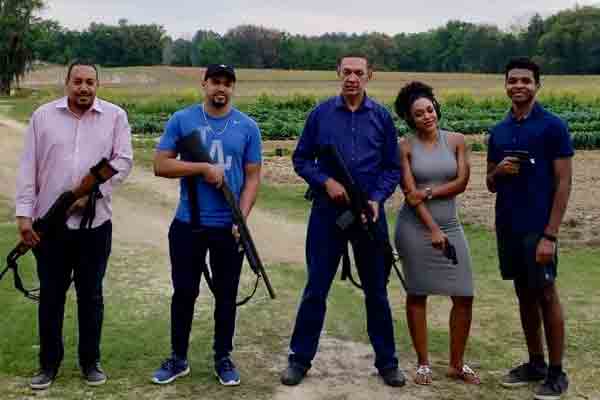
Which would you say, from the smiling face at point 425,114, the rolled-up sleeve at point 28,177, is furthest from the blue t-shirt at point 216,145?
the smiling face at point 425,114

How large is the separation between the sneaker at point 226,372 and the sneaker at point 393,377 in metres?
0.88

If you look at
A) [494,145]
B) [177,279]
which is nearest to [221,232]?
[177,279]

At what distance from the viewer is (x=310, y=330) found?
4793 millimetres

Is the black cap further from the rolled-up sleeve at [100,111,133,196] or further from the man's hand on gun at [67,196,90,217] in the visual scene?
the man's hand on gun at [67,196,90,217]

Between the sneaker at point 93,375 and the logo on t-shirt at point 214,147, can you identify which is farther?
the sneaker at point 93,375

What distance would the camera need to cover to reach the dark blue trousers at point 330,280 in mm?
4684

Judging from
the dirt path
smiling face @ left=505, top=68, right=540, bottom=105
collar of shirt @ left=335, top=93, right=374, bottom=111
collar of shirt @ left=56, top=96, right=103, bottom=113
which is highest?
smiling face @ left=505, top=68, right=540, bottom=105

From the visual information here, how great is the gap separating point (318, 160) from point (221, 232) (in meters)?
0.71

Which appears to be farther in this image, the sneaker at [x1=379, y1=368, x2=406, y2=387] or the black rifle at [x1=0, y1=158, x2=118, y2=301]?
the sneaker at [x1=379, y1=368, x2=406, y2=387]

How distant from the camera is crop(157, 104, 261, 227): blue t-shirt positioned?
178 inches

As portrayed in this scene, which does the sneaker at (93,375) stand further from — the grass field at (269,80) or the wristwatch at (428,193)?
the grass field at (269,80)

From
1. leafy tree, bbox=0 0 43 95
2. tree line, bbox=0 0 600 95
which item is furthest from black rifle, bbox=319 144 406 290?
tree line, bbox=0 0 600 95

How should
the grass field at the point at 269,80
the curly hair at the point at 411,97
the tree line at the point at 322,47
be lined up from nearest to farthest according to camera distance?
the curly hair at the point at 411,97
the grass field at the point at 269,80
the tree line at the point at 322,47

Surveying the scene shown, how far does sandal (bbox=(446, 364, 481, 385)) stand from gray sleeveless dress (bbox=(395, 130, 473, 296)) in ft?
1.63
